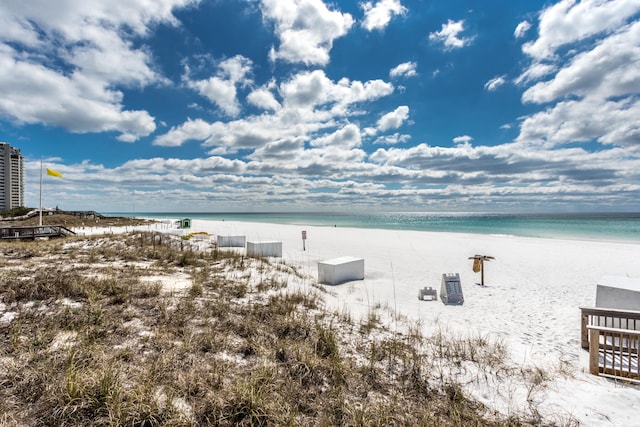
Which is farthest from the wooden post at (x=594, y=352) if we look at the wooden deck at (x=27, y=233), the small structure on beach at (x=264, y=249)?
the wooden deck at (x=27, y=233)

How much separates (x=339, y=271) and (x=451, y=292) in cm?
366

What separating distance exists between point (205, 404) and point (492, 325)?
6.28m

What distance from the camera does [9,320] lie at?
4672 millimetres

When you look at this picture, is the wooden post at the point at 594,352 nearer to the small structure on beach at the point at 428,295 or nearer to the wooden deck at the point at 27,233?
the small structure on beach at the point at 428,295

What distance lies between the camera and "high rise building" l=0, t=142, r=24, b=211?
70550mm

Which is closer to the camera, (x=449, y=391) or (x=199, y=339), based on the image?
(x=449, y=391)

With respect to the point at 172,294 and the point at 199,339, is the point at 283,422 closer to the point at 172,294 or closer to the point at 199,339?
the point at 199,339

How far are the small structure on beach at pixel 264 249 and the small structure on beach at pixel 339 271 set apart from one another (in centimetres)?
516

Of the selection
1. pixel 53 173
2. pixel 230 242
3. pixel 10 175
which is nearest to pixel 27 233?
pixel 53 173

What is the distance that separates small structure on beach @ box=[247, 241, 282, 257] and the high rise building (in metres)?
89.7

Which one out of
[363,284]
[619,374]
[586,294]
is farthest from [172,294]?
[586,294]

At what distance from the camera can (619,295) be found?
562 centimetres

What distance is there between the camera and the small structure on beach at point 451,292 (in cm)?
833

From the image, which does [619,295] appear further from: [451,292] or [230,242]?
[230,242]
